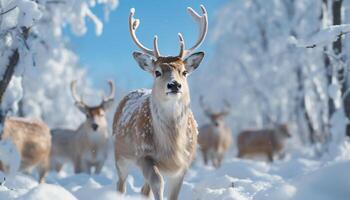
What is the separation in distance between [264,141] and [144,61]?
1400cm

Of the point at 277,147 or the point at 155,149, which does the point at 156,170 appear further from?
the point at 277,147

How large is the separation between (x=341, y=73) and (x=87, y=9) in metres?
4.62

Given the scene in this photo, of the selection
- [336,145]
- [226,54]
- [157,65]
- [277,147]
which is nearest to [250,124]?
[226,54]

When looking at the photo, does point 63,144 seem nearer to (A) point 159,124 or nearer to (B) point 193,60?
(B) point 193,60

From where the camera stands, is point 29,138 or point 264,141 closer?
point 29,138

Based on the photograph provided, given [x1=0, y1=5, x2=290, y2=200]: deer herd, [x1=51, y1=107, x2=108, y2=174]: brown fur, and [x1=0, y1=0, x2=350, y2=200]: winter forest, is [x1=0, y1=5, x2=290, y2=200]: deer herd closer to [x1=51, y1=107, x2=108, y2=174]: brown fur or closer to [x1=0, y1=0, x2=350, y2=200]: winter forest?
[x1=0, y1=0, x2=350, y2=200]: winter forest

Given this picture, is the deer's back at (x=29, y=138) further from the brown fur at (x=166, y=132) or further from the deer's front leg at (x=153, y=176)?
the deer's front leg at (x=153, y=176)

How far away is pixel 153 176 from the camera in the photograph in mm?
5598

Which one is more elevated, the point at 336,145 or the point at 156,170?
the point at 156,170

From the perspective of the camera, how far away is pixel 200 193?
6.27m

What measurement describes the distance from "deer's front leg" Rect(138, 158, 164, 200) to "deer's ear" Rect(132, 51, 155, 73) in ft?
4.01

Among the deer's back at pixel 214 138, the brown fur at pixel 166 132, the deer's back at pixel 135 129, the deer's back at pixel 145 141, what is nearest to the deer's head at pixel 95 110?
the deer's back at pixel 135 129

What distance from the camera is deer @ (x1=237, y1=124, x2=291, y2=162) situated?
785 inches

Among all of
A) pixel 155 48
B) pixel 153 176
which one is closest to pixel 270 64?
pixel 155 48
